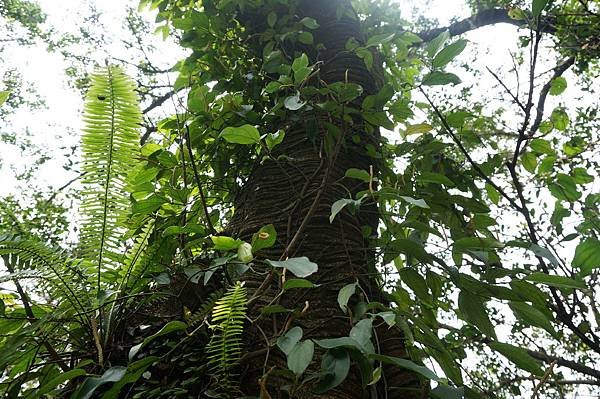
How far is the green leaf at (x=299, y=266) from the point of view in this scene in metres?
0.76

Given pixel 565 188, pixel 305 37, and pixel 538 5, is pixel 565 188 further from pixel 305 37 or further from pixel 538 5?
pixel 305 37

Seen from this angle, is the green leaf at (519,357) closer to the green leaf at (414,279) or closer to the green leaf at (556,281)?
the green leaf at (556,281)

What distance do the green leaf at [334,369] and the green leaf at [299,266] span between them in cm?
13

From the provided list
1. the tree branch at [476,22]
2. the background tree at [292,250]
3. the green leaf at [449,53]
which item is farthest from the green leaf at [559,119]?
the tree branch at [476,22]

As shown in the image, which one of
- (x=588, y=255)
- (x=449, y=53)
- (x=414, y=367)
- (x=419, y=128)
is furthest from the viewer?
(x=419, y=128)

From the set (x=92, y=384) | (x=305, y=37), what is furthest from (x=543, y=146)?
(x=92, y=384)

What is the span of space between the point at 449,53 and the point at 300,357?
0.78 meters

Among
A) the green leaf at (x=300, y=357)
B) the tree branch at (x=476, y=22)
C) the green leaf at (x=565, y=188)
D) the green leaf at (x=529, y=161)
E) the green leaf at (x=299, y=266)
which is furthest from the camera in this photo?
the tree branch at (x=476, y=22)

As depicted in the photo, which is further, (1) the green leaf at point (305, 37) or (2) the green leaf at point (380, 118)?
(1) the green leaf at point (305, 37)

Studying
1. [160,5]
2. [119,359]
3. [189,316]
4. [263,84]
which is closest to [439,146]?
[263,84]

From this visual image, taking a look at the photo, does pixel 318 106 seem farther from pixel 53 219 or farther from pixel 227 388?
pixel 53 219

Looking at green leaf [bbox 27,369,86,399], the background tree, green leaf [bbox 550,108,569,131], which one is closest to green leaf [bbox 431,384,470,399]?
the background tree

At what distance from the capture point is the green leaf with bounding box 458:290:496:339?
95cm

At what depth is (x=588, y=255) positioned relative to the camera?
975 mm
